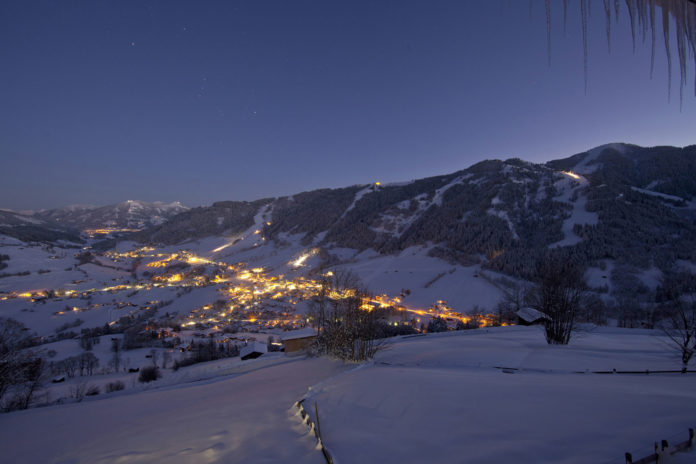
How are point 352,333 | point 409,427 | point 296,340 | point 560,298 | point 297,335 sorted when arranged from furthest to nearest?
point 296,340, point 297,335, point 560,298, point 352,333, point 409,427

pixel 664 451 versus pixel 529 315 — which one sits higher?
pixel 664 451

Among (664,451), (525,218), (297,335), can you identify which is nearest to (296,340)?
(297,335)

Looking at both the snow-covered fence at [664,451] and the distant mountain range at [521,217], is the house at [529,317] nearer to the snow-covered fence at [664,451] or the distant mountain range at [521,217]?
the distant mountain range at [521,217]

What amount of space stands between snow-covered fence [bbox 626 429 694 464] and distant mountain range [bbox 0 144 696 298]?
141 ft

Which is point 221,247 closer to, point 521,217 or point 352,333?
point 521,217

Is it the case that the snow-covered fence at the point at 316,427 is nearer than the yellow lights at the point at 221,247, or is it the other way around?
the snow-covered fence at the point at 316,427

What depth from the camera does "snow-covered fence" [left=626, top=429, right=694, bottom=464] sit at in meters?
2.07

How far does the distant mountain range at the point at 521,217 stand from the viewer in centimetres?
5281

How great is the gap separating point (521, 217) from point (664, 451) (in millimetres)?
85971

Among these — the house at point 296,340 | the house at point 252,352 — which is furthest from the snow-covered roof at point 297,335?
the house at point 252,352

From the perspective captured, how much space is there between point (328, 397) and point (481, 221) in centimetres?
8036

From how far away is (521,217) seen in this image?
75312 millimetres

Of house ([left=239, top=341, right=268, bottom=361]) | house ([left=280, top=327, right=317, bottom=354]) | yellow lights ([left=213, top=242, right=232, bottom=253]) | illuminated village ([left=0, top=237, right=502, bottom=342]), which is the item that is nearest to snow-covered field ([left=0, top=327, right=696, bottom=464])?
illuminated village ([left=0, top=237, right=502, bottom=342])

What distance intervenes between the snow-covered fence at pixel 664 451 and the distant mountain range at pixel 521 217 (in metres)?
43.0
